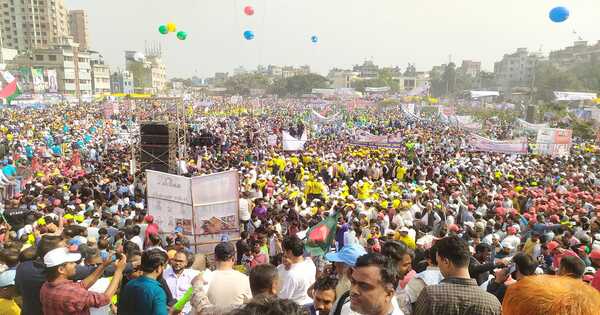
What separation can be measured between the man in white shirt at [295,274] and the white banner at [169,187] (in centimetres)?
301

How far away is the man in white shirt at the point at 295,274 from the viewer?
3.38 meters

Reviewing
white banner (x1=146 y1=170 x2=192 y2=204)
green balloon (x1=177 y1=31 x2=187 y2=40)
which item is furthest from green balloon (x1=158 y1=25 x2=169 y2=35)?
white banner (x1=146 y1=170 x2=192 y2=204)

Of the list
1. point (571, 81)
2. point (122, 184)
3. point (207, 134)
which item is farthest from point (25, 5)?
point (571, 81)

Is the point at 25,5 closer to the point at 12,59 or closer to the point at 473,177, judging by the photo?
the point at 12,59

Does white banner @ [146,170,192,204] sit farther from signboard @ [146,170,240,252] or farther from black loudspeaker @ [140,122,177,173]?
black loudspeaker @ [140,122,177,173]

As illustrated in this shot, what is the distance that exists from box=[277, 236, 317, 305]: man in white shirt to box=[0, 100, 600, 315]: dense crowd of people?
10mm

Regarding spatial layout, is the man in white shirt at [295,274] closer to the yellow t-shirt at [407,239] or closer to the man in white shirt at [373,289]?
the man in white shirt at [373,289]

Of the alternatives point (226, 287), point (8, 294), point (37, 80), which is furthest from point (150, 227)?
point (37, 80)

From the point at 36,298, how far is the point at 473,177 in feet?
38.6

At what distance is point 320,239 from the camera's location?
5.27 m

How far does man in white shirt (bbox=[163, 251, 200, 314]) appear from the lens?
379 cm

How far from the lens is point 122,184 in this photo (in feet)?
35.2

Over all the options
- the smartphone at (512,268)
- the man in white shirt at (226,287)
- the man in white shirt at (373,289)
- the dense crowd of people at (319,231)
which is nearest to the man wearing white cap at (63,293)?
the dense crowd of people at (319,231)

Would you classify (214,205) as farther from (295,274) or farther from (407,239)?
(295,274)
